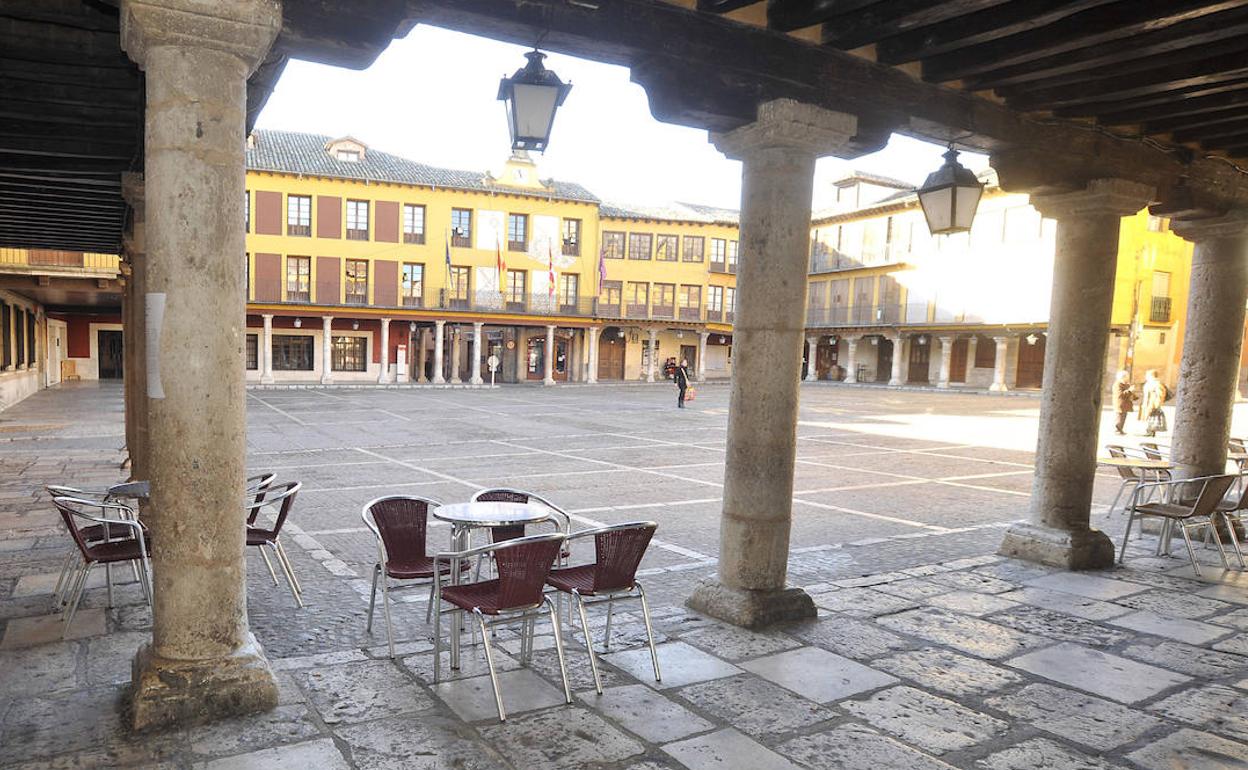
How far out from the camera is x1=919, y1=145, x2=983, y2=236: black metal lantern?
16.6 ft

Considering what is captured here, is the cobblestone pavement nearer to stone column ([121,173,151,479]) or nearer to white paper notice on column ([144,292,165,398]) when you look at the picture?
stone column ([121,173,151,479])

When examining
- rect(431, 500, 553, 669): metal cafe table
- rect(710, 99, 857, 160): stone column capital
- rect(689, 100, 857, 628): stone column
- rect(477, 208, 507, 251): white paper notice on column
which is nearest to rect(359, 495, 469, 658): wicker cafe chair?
rect(431, 500, 553, 669): metal cafe table

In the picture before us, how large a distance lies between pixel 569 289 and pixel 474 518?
34.0m

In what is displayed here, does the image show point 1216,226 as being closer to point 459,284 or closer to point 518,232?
point 459,284

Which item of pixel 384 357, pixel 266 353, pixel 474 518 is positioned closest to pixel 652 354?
pixel 384 357

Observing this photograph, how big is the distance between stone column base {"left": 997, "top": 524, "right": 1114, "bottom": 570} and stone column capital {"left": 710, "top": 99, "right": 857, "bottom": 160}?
364cm

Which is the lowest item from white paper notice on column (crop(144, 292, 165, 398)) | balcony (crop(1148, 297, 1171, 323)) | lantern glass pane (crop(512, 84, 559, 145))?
white paper notice on column (crop(144, 292, 165, 398))

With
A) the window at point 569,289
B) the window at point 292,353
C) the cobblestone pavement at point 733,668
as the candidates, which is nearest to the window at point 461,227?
the window at point 569,289

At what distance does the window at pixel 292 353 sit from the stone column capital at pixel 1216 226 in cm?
3148

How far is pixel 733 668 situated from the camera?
3.99 metres

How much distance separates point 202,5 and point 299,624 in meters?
3.15

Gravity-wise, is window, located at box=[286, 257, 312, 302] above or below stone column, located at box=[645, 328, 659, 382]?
above

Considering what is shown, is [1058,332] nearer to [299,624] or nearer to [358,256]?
[299,624]

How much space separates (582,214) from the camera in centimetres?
3728
